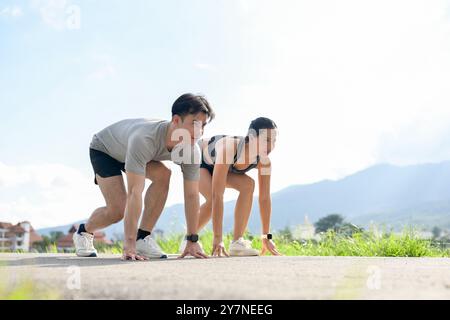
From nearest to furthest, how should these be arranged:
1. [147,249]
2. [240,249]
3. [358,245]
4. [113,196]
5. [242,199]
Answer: [147,249], [113,196], [240,249], [242,199], [358,245]

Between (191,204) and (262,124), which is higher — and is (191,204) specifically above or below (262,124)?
below

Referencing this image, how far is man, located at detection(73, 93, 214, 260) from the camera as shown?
4426mm

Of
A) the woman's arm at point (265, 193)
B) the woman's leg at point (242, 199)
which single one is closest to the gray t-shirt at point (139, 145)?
the woman's leg at point (242, 199)

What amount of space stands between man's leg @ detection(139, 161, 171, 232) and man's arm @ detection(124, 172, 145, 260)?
0.71 metres

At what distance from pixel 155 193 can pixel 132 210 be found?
31.8 inches

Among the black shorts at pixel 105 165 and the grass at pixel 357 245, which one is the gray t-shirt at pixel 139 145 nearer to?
the black shorts at pixel 105 165

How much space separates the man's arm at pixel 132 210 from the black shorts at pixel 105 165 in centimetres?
106

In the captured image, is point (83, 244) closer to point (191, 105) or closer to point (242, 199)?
point (242, 199)

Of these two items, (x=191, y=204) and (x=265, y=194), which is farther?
(x=265, y=194)

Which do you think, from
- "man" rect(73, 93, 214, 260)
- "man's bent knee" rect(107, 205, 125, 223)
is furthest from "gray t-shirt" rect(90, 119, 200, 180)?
"man's bent knee" rect(107, 205, 125, 223)

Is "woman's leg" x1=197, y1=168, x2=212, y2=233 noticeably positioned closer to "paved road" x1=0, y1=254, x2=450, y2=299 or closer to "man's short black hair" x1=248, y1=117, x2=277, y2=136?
"man's short black hair" x1=248, y1=117, x2=277, y2=136

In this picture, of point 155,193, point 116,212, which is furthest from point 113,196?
point 155,193

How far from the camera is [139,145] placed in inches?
179

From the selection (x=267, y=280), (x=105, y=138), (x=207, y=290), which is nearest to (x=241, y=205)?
(x=105, y=138)
